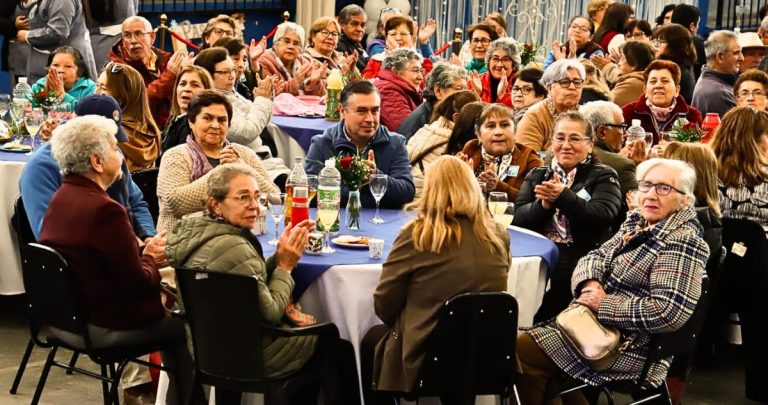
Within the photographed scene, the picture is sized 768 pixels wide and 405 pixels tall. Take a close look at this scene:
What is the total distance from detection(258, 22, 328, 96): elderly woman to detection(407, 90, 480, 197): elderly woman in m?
2.64

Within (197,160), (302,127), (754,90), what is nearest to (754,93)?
(754,90)

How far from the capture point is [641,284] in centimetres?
450

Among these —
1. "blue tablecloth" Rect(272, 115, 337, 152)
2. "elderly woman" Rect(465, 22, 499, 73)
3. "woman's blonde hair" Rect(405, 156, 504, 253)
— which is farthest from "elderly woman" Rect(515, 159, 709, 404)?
"elderly woman" Rect(465, 22, 499, 73)

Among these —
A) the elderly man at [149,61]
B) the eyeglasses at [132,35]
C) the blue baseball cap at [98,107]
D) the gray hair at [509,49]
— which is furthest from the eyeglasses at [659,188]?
the eyeglasses at [132,35]

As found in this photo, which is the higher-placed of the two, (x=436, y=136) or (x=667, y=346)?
(x=436, y=136)

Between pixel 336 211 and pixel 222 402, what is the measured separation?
2.90ft

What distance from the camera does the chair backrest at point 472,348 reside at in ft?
13.5

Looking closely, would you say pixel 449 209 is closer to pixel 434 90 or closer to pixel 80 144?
pixel 80 144

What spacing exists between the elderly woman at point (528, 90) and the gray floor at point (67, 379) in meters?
2.10

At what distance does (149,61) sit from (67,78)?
1102mm

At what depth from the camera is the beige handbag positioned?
4473 millimetres

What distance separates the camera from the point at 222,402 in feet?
14.8

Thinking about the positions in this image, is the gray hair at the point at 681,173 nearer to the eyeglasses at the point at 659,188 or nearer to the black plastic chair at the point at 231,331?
the eyeglasses at the point at 659,188

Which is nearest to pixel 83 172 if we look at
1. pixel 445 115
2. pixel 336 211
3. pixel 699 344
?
pixel 336 211
